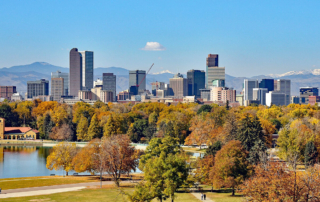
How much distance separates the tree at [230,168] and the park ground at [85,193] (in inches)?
53.3

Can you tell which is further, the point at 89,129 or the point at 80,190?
the point at 89,129

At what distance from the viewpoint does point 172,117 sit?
116 m

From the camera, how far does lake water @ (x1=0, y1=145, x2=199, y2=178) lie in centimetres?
6869

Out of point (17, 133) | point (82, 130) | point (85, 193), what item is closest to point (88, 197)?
point (85, 193)

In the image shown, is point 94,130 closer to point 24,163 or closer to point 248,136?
point 24,163

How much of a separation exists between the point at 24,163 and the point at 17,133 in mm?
51153

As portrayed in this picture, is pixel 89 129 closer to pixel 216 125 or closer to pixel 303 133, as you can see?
pixel 216 125

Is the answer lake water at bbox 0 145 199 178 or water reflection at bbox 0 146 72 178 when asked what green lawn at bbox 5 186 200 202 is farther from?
water reflection at bbox 0 146 72 178

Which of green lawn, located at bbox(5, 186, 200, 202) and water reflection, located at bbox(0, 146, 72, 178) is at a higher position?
green lawn, located at bbox(5, 186, 200, 202)

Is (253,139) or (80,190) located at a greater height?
(253,139)

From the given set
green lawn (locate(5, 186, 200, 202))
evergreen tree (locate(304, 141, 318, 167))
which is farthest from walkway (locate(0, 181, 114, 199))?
evergreen tree (locate(304, 141, 318, 167))

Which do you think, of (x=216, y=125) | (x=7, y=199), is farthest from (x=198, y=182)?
(x=216, y=125)

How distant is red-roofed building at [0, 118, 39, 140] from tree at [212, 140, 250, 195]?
273 feet

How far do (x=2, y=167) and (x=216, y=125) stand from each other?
44.6 m
